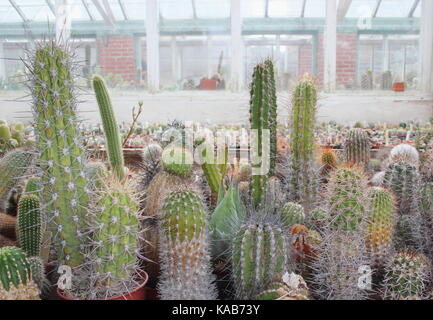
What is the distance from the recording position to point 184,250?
124 centimetres

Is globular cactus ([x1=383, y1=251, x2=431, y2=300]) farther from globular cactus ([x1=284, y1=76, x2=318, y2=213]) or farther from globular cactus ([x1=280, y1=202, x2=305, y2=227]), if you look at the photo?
globular cactus ([x1=284, y1=76, x2=318, y2=213])

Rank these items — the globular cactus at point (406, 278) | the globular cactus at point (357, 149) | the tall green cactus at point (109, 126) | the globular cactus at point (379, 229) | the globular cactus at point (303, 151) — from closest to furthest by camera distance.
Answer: the globular cactus at point (406, 278) → the globular cactus at point (379, 229) → the tall green cactus at point (109, 126) → the globular cactus at point (303, 151) → the globular cactus at point (357, 149)

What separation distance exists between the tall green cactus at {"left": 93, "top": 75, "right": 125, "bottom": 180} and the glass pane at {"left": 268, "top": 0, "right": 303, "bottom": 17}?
608 cm

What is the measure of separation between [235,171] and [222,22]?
5758mm

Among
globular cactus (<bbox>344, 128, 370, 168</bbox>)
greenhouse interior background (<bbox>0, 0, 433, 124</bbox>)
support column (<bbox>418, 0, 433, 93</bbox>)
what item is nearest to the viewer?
globular cactus (<bbox>344, 128, 370, 168</bbox>)

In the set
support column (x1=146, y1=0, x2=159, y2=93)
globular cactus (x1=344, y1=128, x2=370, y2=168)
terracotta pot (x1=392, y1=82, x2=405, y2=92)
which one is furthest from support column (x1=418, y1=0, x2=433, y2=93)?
globular cactus (x1=344, y1=128, x2=370, y2=168)

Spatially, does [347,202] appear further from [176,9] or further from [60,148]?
[176,9]

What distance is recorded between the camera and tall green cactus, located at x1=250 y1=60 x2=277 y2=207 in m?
1.84

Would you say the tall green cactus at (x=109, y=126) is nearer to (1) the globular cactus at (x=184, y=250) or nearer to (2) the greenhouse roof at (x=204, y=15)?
(1) the globular cactus at (x=184, y=250)

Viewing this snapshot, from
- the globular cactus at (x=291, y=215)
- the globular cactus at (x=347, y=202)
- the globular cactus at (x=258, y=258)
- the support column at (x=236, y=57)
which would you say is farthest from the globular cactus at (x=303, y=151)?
the support column at (x=236, y=57)

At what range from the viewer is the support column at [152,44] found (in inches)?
288

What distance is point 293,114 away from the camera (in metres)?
1.98

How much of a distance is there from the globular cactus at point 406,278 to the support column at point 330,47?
6.11 meters

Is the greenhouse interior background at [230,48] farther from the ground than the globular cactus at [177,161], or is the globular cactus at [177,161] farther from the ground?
the greenhouse interior background at [230,48]
